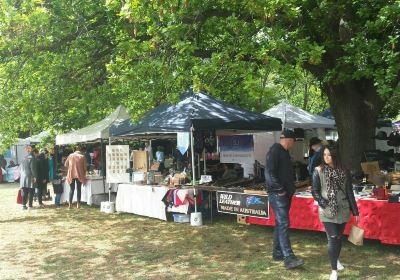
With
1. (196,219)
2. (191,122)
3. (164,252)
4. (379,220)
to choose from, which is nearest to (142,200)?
(196,219)

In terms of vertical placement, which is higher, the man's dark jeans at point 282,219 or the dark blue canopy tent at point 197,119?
the dark blue canopy tent at point 197,119

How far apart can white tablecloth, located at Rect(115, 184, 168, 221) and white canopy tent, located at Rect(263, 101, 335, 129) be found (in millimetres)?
4850

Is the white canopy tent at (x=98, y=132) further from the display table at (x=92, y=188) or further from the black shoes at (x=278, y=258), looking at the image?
the black shoes at (x=278, y=258)

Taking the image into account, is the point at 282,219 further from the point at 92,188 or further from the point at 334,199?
the point at 92,188

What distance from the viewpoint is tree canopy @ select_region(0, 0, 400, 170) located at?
22.7 ft

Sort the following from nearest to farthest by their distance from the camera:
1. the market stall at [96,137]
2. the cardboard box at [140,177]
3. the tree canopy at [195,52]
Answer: the tree canopy at [195,52], the cardboard box at [140,177], the market stall at [96,137]

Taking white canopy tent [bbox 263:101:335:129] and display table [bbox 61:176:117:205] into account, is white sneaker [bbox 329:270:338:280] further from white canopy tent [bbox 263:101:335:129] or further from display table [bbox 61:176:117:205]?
white canopy tent [bbox 263:101:335:129]

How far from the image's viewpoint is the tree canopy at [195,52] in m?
6.93

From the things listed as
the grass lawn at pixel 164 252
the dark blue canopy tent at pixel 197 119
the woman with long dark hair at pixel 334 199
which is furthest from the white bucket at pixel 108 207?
the woman with long dark hair at pixel 334 199

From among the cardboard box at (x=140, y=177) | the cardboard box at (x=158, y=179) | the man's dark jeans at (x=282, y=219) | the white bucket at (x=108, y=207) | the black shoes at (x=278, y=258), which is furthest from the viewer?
the white bucket at (x=108, y=207)

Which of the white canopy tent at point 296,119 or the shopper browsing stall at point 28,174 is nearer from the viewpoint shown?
the shopper browsing stall at point 28,174

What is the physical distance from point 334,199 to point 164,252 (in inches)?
114

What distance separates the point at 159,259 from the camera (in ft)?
21.5

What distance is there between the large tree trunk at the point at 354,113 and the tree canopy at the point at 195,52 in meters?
0.02
